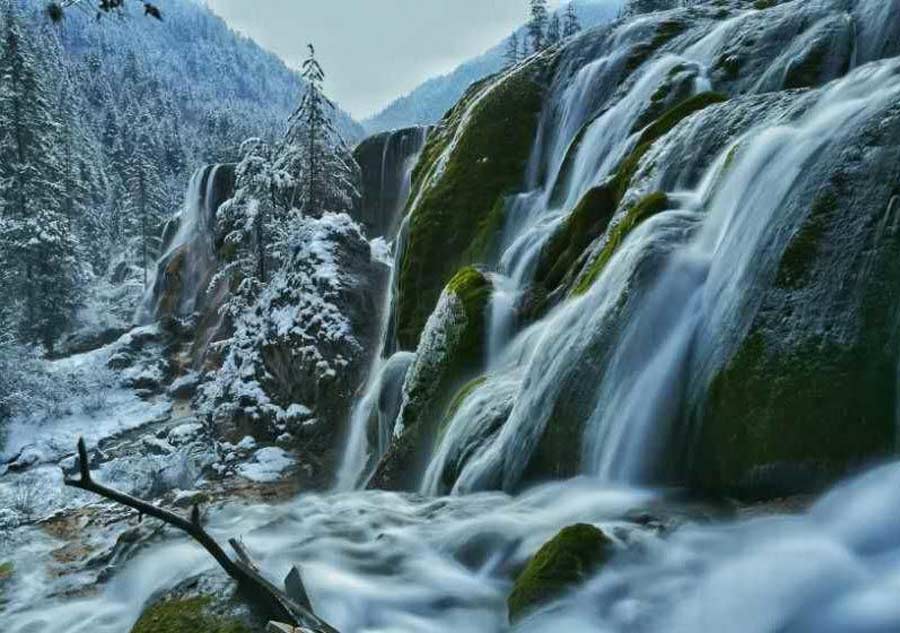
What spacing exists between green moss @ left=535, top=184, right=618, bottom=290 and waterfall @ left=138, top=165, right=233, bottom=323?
96.9 feet

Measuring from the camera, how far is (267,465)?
1672cm

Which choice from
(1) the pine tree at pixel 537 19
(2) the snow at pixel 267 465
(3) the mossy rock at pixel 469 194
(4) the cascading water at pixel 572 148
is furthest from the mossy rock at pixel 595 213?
(1) the pine tree at pixel 537 19

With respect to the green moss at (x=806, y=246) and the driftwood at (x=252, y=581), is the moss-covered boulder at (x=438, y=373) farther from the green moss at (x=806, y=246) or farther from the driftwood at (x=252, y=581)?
the green moss at (x=806, y=246)

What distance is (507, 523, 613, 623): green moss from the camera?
4734 mm

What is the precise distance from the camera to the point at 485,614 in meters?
5.03

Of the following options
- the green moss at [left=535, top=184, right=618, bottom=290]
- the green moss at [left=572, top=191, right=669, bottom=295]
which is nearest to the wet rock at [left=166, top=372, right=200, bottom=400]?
the green moss at [left=535, top=184, right=618, bottom=290]

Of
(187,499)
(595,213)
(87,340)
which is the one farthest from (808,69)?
(87,340)

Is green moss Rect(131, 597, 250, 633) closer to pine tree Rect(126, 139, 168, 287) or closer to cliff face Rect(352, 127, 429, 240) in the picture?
cliff face Rect(352, 127, 429, 240)

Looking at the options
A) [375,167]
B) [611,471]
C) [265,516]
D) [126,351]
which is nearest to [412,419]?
[265,516]

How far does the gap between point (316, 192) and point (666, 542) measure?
84.4 feet

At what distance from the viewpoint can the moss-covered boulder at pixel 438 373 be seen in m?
10.6

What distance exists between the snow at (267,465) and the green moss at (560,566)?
1210 cm

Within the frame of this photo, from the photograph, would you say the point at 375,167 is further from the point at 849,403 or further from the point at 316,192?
the point at 849,403

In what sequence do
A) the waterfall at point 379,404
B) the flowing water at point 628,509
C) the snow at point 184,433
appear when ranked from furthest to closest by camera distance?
Result: the snow at point 184,433
the waterfall at point 379,404
the flowing water at point 628,509
